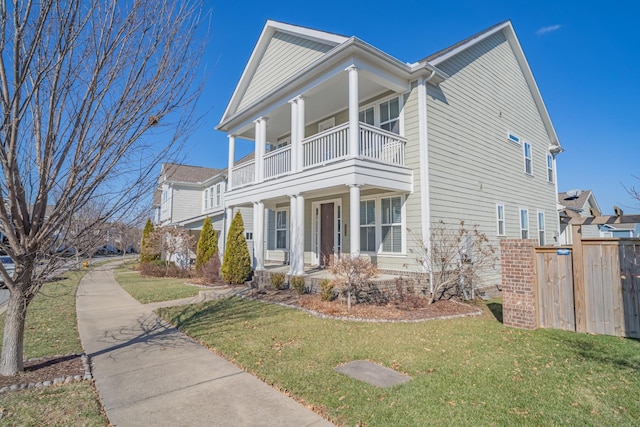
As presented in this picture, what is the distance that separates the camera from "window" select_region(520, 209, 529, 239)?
15.0 m

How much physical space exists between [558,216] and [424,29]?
11641mm

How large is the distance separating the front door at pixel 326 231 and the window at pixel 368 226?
2.01m

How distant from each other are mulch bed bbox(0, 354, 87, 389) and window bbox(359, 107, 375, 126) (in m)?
10.3

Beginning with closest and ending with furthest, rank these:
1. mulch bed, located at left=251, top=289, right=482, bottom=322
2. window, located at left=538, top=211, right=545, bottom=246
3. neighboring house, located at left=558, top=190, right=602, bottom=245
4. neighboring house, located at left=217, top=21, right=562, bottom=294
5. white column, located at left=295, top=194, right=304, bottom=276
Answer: mulch bed, located at left=251, top=289, right=482, bottom=322, neighboring house, located at left=217, top=21, right=562, bottom=294, white column, located at left=295, top=194, right=304, bottom=276, window, located at left=538, top=211, right=545, bottom=246, neighboring house, located at left=558, top=190, right=602, bottom=245

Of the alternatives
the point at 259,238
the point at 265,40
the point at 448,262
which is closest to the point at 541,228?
the point at 448,262

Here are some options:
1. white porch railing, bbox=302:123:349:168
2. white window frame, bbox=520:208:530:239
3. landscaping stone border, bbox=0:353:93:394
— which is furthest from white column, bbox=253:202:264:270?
white window frame, bbox=520:208:530:239

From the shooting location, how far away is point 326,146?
414 inches

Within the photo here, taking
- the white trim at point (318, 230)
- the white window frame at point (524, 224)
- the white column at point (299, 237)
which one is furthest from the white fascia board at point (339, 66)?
the white window frame at point (524, 224)

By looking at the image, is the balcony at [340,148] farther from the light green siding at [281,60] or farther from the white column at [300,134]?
the light green siding at [281,60]

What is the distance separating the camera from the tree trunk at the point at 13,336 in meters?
4.47

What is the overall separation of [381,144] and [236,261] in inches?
291

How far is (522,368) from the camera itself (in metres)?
4.75

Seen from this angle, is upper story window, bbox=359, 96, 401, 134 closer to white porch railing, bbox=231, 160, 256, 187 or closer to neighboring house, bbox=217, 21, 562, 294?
neighboring house, bbox=217, 21, 562, 294

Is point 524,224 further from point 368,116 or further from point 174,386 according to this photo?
point 174,386
